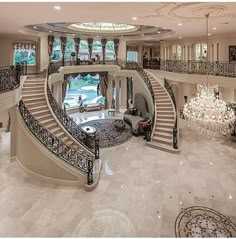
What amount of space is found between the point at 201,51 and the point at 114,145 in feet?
32.9

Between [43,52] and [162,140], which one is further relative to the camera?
[43,52]

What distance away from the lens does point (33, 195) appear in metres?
8.07

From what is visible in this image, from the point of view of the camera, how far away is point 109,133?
15.4 metres

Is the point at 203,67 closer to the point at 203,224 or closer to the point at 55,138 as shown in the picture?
the point at 55,138

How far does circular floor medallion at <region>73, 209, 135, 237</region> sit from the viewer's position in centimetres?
629

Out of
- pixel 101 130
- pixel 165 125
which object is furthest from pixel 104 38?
pixel 165 125

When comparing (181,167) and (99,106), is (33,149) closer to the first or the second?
(181,167)

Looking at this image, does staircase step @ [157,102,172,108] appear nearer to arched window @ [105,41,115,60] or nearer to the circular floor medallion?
arched window @ [105,41,115,60]

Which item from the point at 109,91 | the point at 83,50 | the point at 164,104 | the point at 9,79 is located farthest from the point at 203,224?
the point at 83,50

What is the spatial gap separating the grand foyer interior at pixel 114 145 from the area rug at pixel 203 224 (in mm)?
28

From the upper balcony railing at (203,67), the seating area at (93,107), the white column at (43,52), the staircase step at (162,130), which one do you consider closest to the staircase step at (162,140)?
the staircase step at (162,130)

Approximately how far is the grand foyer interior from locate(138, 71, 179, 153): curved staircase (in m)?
0.06

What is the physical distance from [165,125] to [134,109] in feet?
14.3

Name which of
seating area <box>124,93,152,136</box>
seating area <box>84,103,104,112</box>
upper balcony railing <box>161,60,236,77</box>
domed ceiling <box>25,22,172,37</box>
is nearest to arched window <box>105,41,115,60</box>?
domed ceiling <box>25,22,172,37</box>
